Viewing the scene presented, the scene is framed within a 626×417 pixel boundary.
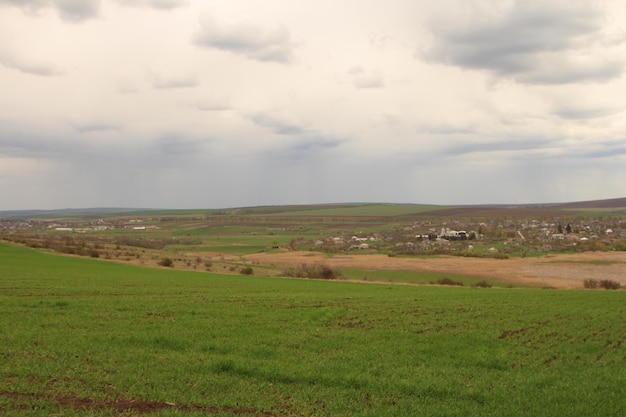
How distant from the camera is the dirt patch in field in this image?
69.0 m

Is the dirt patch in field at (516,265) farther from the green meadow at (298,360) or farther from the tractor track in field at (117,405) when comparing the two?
the tractor track in field at (117,405)

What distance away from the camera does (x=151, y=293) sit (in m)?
28.1

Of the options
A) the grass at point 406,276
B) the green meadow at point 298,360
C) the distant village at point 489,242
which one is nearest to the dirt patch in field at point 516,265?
the grass at point 406,276

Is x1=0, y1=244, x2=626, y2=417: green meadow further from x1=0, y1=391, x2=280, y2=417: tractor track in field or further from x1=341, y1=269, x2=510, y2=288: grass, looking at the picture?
x1=341, y1=269, x2=510, y2=288: grass

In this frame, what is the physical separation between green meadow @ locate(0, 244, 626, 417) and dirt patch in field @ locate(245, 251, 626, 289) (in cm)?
4946

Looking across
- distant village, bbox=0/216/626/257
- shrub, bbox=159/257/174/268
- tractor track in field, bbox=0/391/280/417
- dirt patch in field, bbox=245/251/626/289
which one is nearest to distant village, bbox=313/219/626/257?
distant village, bbox=0/216/626/257

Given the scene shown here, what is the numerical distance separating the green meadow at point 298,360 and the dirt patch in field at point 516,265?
49.5 m

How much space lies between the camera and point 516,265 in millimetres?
83688

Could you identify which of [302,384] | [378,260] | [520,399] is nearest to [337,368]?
[302,384]

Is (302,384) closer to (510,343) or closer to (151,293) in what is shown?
(510,343)

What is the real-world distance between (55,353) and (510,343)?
13301 mm

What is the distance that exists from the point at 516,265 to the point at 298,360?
78.2m

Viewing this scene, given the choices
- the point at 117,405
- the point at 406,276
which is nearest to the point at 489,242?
the point at 406,276

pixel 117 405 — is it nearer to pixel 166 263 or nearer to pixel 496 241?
pixel 166 263
